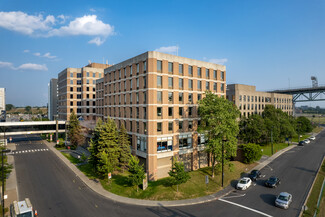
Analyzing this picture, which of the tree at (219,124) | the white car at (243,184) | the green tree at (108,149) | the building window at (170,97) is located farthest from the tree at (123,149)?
the white car at (243,184)

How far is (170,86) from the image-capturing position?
38.3m

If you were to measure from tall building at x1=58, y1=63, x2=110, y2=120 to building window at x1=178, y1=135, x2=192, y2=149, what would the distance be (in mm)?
54179

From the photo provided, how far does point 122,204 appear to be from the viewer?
26.2m

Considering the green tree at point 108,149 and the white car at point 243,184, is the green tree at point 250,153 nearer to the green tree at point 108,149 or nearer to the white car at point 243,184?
the white car at point 243,184

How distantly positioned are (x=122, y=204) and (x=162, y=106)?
1833 cm

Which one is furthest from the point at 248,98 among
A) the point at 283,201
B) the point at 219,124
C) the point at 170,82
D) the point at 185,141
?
the point at 283,201

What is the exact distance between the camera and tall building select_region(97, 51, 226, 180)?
3556cm

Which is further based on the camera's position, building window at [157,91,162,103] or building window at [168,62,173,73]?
building window at [168,62,173,73]

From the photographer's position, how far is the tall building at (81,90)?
3226 inches

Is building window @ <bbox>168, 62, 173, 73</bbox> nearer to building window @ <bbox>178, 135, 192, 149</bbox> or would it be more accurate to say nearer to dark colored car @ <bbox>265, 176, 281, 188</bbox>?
building window @ <bbox>178, 135, 192, 149</bbox>

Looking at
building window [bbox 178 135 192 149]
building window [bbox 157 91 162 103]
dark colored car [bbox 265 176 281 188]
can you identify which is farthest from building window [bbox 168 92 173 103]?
dark colored car [bbox 265 176 281 188]

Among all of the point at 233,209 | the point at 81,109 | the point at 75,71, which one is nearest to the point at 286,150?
the point at 233,209

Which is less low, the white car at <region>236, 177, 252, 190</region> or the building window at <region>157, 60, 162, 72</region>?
the building window at <region>157, 60, 162, 72</region>

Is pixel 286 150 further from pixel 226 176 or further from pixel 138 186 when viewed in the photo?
pixel 138 186
